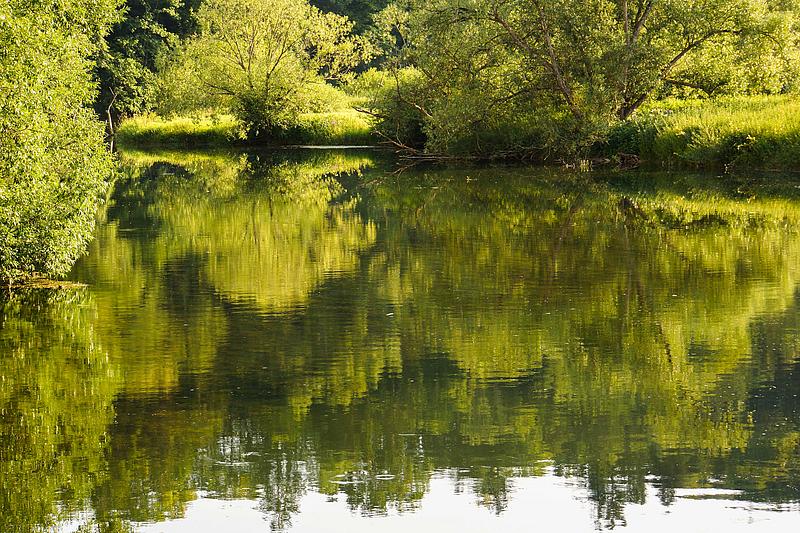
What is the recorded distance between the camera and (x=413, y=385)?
9.17 metres

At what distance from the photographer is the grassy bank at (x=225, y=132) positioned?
52.2m

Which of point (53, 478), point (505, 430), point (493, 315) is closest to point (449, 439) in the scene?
point (505, 430)

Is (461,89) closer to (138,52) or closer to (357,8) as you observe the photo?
(138,52)

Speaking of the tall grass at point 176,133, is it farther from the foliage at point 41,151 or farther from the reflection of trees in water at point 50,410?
the reflection of trees in water at point 50,410

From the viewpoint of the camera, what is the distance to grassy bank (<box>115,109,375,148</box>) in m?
52.2

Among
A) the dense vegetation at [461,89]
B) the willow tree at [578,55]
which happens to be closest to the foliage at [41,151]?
the dense vegetation at [461,89]

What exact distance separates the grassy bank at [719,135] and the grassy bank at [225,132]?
17.9 metres

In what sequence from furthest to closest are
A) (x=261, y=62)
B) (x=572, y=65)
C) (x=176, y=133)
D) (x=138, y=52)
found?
(x=138, y=52)
(x=176, y=133)
(x=261, y=62)
(x=572, y=65)

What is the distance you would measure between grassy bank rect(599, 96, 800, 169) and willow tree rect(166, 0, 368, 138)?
1992 cm

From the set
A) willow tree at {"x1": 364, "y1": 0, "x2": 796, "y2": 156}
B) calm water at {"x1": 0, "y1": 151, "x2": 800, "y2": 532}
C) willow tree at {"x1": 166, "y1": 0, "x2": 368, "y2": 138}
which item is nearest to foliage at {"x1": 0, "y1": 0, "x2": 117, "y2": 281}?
calm water at {"x1": 0, "y1": 151, "x2": 800, "y2": 532}

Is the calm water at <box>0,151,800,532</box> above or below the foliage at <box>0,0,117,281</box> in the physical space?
below

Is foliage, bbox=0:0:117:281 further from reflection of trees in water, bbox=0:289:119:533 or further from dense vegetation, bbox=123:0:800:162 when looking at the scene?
dense vegetation, bbox=123:0:800:162

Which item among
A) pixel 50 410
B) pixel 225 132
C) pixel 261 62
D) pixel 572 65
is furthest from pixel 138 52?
pixel 50 410

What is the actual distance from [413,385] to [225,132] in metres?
46.2
